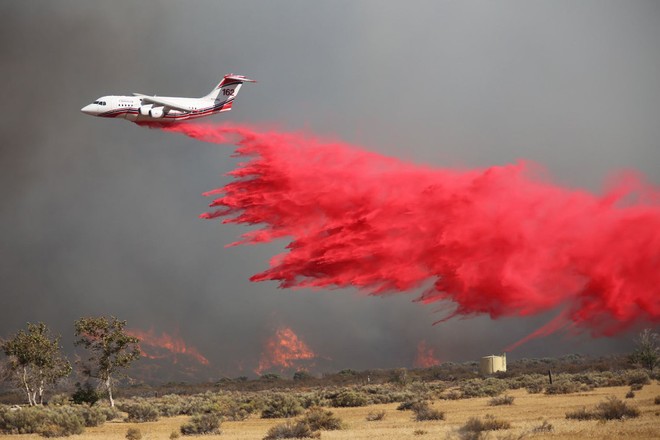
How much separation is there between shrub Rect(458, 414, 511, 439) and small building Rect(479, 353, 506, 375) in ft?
197

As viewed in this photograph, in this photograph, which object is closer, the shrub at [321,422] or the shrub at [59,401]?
the shrub at [321,422]

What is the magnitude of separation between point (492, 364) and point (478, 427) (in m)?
66.4

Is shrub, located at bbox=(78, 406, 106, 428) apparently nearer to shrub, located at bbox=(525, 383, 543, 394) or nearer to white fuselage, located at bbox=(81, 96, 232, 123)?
white fuselage, located at bbox=(81, 96, 232, 123)

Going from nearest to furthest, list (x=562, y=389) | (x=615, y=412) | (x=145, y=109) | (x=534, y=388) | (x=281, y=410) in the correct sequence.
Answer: (x=615, y=412), (x=281, y=410), (x=562, y=389), (x=534, y=388), (x=145, y=109)

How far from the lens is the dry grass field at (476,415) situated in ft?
96.0

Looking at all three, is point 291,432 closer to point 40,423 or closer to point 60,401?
point 40,423

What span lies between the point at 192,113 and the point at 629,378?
140 feet

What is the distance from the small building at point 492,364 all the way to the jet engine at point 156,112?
51163 millimetres

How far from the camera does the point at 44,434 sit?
37.5 metres

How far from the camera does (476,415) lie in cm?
4078

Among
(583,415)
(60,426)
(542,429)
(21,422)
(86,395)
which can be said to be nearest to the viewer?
(542,429)

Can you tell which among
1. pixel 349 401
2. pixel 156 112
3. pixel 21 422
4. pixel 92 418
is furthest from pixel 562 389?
pixel 156 112

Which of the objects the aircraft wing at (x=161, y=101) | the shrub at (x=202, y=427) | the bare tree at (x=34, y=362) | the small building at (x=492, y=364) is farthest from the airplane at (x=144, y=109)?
the small building at (x=492, y=364)

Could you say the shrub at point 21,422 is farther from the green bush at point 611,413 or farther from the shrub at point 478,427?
the green bush at point 611,413
